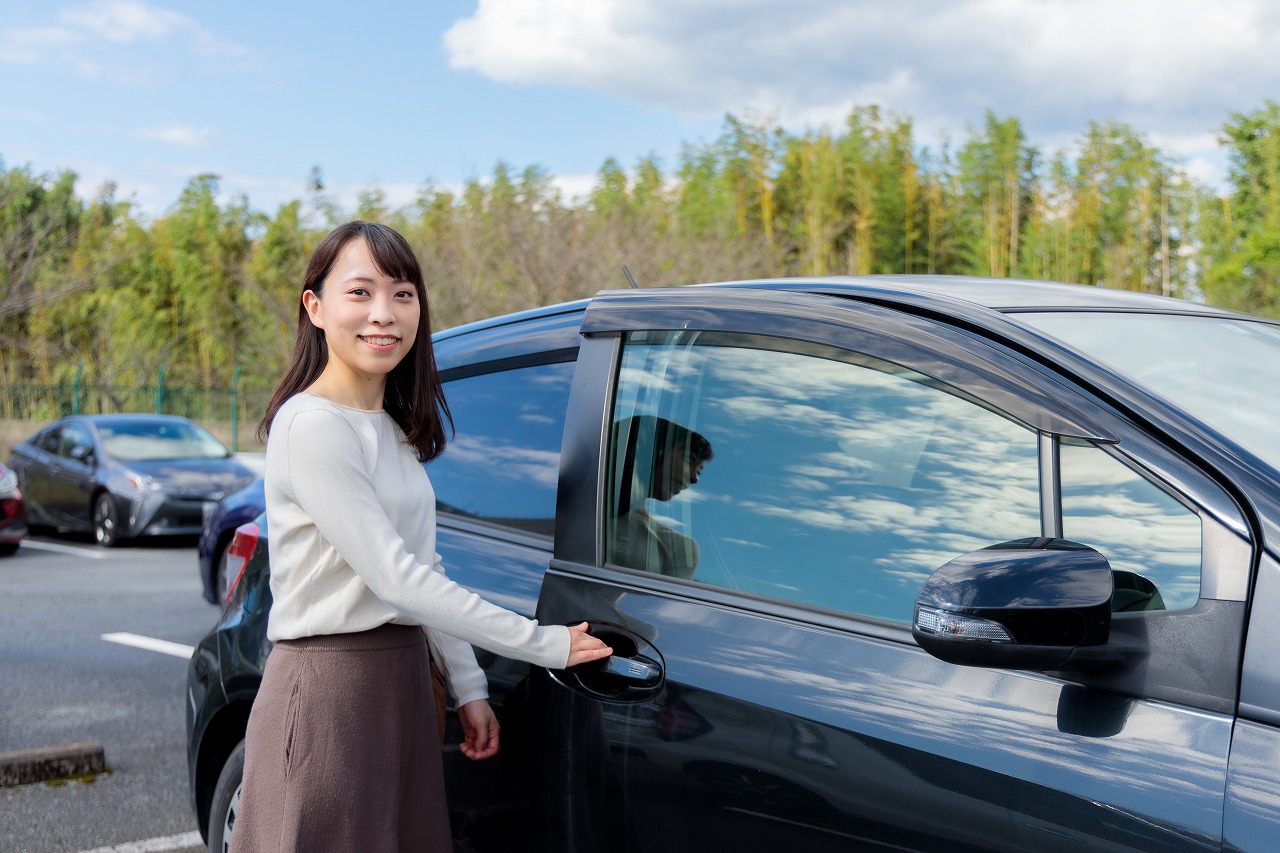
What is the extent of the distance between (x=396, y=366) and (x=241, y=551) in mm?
1320

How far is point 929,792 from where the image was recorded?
1.58m

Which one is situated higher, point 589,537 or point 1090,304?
point 1090,304

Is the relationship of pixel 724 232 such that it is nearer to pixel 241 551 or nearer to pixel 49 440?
pixel 49 440

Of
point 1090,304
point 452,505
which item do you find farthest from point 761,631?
point 452,505

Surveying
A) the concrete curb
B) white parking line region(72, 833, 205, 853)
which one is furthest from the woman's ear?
the concrete curb

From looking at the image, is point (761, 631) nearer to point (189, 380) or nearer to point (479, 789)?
point (479, 789)

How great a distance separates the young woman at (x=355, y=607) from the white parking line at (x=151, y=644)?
5.34 meters

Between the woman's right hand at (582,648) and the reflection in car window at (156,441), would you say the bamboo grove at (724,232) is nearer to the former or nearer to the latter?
the reflection in car window at (156,441)

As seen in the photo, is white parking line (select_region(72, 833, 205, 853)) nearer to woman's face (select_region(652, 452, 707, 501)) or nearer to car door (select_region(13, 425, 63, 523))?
woman's face (select_region(652, 452, 707, 501))

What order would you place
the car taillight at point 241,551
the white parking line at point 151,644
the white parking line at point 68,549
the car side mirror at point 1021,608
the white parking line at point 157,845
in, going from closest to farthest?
1. the car side mirror at point 1021,608
2. the car taillight at point 241,551
3. the white parking line at point 157,845
4. the white parking line at point 151,644
5. the white parking line at point 68,549

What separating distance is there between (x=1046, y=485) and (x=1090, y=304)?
520 millimetres

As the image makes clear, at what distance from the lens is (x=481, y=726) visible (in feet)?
7.17

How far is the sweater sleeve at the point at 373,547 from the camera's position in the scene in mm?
1902

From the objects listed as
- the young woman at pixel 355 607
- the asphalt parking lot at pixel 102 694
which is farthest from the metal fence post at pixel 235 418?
the young woman at pixel 355 607
